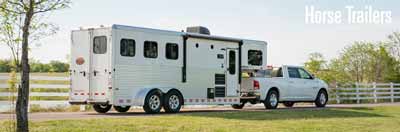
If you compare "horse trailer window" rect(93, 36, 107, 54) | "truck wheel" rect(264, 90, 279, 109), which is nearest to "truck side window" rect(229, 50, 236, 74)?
"truck wheel" rect(264, 90, 279, 109)

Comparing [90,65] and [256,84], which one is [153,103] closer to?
[90,65]

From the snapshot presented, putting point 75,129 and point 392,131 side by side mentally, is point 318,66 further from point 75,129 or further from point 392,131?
point 75,129

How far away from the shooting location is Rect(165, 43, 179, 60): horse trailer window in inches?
722

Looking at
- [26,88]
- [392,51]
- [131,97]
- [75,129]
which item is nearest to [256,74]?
[131,97]

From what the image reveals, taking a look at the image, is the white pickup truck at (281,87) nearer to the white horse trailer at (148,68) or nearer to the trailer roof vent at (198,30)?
the white horse trailer at (148,68)

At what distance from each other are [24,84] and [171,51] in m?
9.14

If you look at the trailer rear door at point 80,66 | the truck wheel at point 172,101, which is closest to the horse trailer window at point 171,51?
the truck wheel at point 172,101

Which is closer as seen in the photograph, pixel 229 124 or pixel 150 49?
pixel 229 124

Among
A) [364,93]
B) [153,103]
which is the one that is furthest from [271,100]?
[364,93]

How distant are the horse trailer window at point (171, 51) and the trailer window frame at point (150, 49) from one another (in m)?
0.43

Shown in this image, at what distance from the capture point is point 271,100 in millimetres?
21953

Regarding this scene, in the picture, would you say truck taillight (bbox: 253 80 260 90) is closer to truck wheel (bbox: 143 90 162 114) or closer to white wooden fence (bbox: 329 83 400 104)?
truck wheel (bbox: 143 90 162 114)

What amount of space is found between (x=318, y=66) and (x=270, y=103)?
14.7 metres

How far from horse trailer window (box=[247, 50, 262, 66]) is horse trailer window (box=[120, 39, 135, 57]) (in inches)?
215
